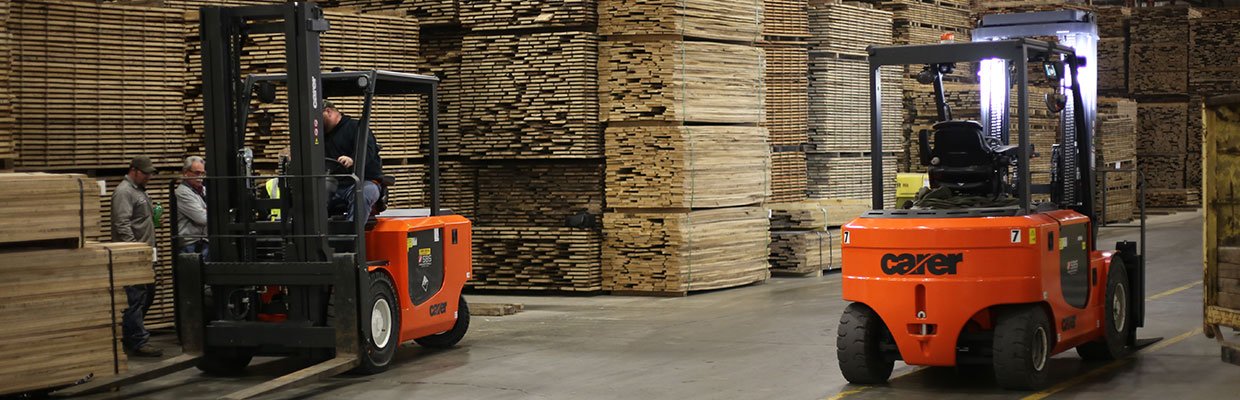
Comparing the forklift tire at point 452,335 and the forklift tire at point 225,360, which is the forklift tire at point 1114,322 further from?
the forklift tire at point 225,360

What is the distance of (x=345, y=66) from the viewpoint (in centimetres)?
1278

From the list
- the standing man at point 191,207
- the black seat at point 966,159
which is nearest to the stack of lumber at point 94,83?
the standing man at point 191,207

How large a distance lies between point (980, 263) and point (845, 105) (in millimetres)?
10561

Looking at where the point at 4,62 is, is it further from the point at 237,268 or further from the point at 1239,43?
the point at 1239,43

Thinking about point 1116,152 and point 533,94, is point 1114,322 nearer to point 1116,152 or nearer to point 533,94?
point 533,94

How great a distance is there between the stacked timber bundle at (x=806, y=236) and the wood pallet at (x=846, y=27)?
7.96ft

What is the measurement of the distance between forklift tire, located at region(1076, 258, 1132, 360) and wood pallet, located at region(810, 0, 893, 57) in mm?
8781

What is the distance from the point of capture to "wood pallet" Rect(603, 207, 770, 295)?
13625 mm

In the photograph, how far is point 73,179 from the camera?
8.27m

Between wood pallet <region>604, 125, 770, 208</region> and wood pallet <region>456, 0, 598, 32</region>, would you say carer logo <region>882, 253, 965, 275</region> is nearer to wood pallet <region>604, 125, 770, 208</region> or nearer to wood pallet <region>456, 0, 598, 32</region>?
wood pallet <region>604, 125, 770, 208</region>

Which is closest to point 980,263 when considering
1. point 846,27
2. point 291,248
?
point 291,248

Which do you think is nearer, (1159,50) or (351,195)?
(351,195)

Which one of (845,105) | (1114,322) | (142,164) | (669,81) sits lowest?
(1114,322)

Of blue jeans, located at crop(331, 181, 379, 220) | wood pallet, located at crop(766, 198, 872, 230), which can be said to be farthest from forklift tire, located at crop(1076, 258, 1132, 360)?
wood pallet, located at crop(766, 198, 872, 230)
